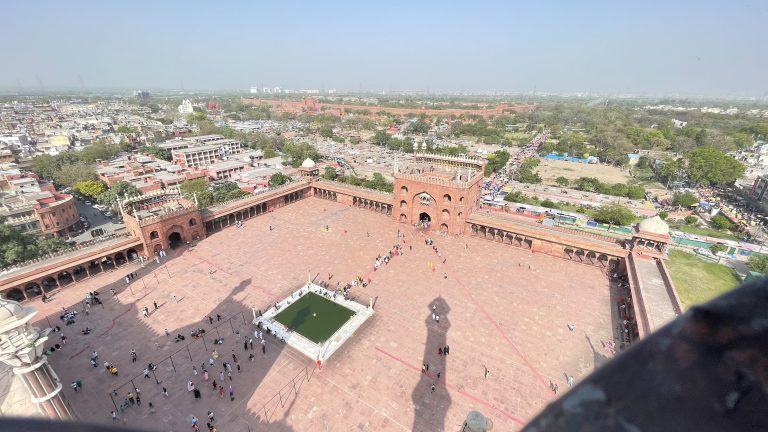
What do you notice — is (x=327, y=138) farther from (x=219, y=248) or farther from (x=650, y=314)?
(x=650, y=314)

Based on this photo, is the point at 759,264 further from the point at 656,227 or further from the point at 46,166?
the point at 46,166

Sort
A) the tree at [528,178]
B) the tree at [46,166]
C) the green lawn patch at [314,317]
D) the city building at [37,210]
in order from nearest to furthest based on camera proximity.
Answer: the green lawn patch at [314,317] → the city building at [37,210] → the tree at [46,166] → the tree at [528,178]

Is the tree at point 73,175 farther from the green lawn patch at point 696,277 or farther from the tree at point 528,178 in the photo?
the green lawn patch at point 696,277

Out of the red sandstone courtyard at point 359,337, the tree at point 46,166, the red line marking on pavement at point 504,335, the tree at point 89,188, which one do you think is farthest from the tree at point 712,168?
the tree at point 46,166

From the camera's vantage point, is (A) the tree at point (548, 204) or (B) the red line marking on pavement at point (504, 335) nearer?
(B) the red line marking on pavement at point (504, 335)

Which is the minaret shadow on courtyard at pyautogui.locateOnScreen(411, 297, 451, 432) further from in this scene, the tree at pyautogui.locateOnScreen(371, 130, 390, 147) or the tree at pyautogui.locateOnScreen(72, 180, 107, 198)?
the tree at pyautogui.locateOnScreen(371, 130, 390, 147)

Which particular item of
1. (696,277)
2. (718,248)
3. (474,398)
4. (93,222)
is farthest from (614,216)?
(93,222)
